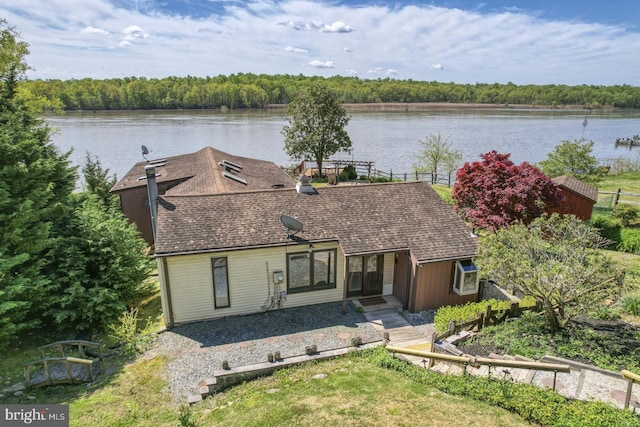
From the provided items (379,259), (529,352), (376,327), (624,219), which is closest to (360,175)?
(624,219)

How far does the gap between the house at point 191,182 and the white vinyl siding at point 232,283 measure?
5595 millimetres

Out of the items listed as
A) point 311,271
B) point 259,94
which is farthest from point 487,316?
point 259,94

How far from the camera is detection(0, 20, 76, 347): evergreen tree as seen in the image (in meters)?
10.1

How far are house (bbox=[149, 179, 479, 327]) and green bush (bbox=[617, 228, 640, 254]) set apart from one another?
30.8 feet

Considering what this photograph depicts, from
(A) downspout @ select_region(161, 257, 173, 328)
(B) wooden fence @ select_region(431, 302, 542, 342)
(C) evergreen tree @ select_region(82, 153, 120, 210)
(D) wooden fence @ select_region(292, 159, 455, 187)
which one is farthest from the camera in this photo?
(D) wooden fence @ select_region(292, 159, 455, 187)

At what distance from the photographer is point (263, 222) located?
1295cm

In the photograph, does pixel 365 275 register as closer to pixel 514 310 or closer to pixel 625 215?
pixel 514 310

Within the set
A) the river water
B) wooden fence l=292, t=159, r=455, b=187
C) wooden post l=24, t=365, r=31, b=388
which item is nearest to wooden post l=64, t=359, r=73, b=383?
wooden post l=24, t=365, r=31, b=388

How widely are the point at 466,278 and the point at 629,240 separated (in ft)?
33.5

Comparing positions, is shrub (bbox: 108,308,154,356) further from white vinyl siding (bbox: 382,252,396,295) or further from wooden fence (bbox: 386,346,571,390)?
white vinyl siding (bbox: 382,252,396,295)

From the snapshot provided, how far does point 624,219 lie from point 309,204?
1534cm

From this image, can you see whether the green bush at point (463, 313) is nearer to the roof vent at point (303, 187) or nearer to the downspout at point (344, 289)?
the downspout at point (344, 289)

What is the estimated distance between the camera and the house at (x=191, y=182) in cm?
1827

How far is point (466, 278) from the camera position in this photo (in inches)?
504
